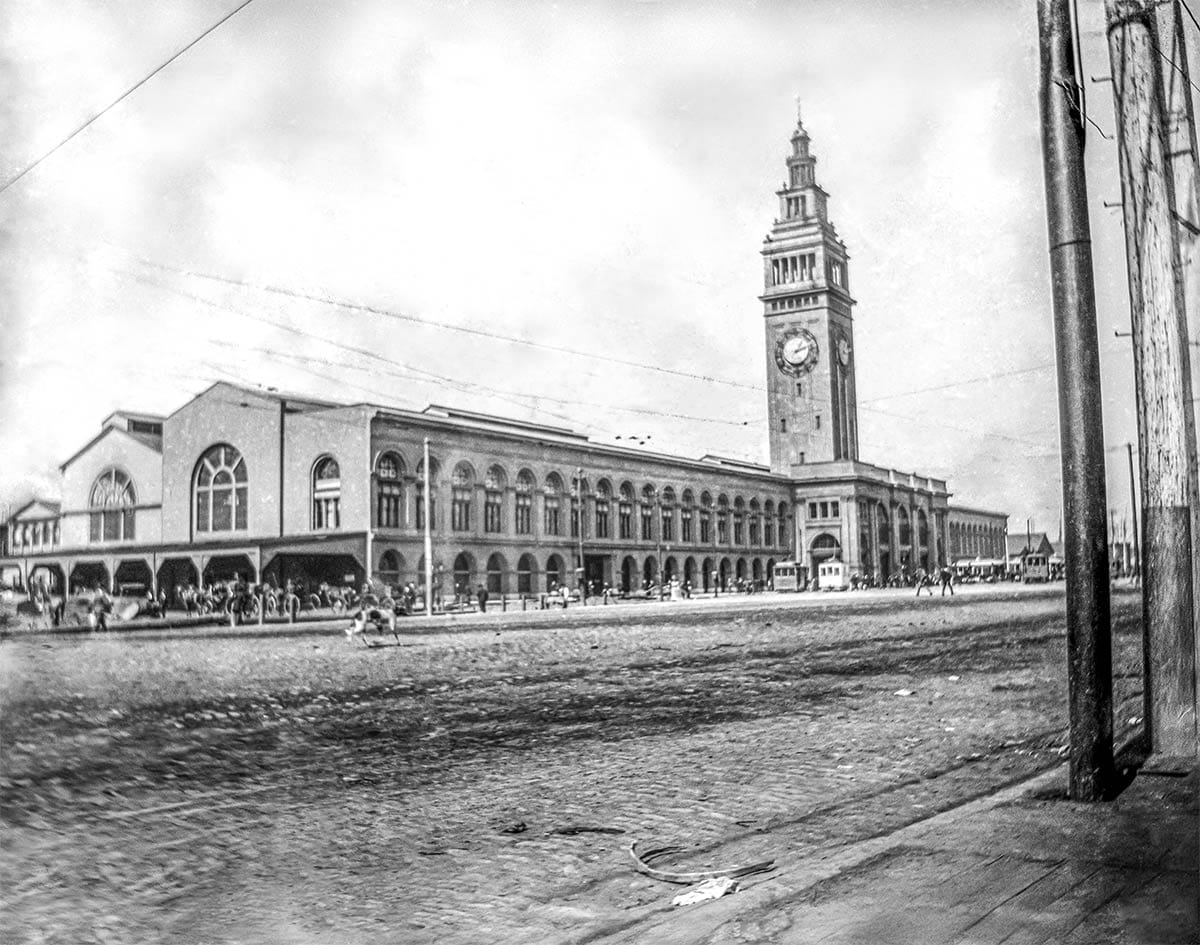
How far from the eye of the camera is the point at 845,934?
2.94m

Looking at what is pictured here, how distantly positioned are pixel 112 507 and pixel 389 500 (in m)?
0.86

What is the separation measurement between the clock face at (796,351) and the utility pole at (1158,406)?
139 centimetres

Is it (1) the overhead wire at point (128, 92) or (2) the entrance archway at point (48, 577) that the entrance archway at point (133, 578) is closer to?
(2) the entrance archway at point (48, 577)

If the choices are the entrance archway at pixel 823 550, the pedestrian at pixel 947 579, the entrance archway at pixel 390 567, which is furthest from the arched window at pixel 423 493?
the pedestrian at pixel 947 579

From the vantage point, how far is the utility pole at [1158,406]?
4.30 metres

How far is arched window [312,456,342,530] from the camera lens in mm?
3049

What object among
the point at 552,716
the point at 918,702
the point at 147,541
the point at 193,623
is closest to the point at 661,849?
the point at 552,716

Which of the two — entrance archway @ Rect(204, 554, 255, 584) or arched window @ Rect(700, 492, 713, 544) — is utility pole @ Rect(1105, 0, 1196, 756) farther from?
entrance archway @ Rect(204, 554, 255, 584)

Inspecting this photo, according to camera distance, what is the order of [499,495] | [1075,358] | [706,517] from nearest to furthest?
[499,495]
[706,517]
[1075,358]

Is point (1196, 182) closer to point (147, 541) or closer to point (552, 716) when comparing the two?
point (552, 716)

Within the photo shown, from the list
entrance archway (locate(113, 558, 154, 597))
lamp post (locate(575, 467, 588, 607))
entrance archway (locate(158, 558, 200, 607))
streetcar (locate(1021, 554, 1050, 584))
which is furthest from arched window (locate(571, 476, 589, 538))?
streetcar (locate(1021, 554, 1050, 584))

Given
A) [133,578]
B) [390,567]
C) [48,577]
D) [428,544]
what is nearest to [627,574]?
[428,544]

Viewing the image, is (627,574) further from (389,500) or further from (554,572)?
(389,500)

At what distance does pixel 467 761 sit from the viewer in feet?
10.7
